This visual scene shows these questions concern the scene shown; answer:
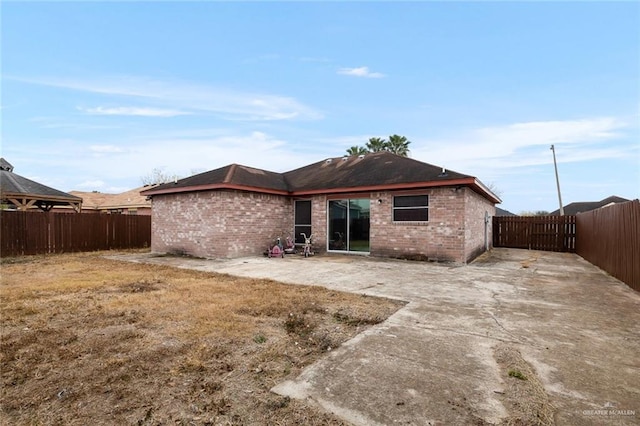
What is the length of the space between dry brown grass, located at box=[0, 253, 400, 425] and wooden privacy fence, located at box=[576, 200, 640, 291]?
5.57 m

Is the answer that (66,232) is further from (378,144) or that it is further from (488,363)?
(378,144)

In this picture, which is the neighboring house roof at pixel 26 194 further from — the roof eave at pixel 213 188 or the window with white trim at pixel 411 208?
the window with white trim at pixel 411 208

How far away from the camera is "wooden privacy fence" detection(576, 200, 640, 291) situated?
635 cm

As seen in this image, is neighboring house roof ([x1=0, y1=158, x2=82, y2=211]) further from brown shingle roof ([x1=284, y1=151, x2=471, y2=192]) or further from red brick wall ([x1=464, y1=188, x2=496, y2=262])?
red brick wall ([x1=464, y1=188, x2=496, y2=262])

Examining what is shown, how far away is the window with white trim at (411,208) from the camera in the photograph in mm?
10289

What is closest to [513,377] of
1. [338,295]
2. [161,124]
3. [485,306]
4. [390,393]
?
[390,393]

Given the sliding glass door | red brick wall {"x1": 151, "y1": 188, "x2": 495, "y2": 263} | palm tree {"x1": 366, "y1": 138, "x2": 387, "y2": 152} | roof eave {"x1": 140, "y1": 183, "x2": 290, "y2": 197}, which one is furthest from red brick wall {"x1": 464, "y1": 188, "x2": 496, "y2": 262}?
palm tree {"x1": 366, "y1": 138, "x2": 387, "y2": 152}

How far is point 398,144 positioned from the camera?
28.9 meters

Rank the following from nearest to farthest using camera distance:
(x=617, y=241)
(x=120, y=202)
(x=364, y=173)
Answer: (x=617, y=241), (x=364, y=173), (x=120, y=202)

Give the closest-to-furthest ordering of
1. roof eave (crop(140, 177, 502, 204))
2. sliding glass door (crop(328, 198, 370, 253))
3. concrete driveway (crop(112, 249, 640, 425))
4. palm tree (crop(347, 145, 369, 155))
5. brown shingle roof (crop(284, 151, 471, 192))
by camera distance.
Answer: concrete driveway (crop(112, 249, 640, 425))
roof eave (crop(140, 177, 502, 204))
brown shingle roof (crop(284, 151, 471, 192))
sliding glass door (crop(328, 198, 370, 253))
palm tree (crop(347, 145, 369, 155))

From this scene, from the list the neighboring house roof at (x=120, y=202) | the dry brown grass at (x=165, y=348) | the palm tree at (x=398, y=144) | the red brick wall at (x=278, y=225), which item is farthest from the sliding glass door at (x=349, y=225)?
the palm tree at (x=398, y=144)

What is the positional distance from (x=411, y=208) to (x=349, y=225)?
251cm

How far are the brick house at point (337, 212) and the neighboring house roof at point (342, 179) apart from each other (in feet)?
0.13

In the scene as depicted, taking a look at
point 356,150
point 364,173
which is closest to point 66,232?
point 364,173
